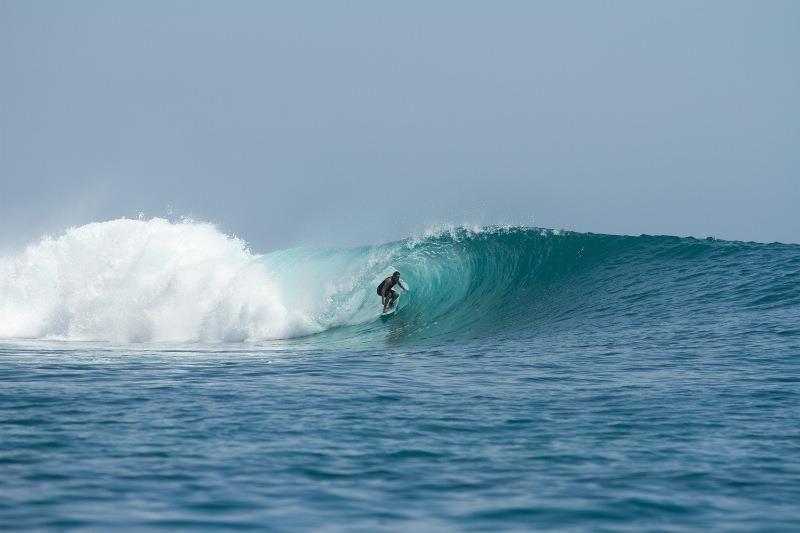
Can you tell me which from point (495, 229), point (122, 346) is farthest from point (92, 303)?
point (495, 229)

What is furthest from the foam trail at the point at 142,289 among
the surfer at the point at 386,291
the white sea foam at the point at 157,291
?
the surfer at the point at 386,291

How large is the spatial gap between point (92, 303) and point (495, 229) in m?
10.6

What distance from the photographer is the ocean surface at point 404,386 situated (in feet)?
20.2

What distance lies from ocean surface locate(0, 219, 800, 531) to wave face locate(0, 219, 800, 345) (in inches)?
3.1

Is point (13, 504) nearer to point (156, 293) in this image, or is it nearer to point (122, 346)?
point (122, 346)

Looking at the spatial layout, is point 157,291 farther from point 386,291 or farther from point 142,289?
point 386,291

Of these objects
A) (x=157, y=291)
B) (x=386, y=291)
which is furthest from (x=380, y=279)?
(x=157, y=291)

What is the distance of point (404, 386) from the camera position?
10.9 metres

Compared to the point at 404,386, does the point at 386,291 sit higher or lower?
higher

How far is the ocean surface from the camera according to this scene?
6172 millimetres

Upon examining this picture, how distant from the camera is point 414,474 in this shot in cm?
686

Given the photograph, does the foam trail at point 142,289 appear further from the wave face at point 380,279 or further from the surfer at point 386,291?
the surfer at point 386,291

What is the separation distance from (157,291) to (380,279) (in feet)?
17.0

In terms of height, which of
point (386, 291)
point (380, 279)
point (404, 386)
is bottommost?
point (404, 386)
